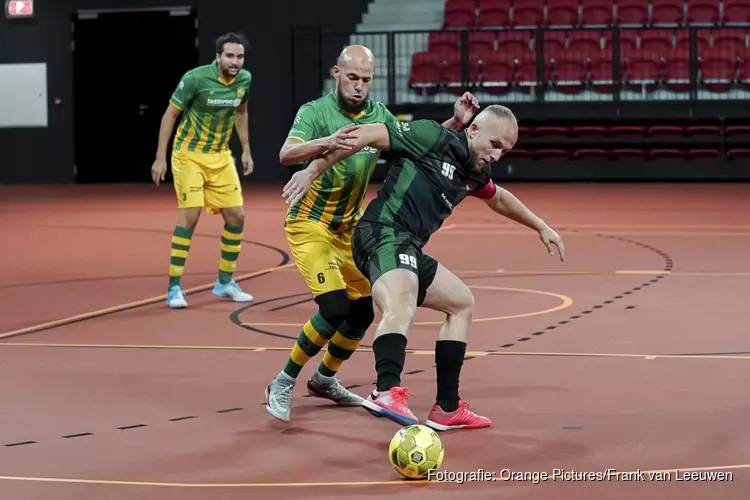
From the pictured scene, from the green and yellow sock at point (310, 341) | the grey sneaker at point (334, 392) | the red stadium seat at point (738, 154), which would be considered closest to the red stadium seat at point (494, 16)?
the red stadium seat at point (738, 154)

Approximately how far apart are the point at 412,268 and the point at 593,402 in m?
1.36

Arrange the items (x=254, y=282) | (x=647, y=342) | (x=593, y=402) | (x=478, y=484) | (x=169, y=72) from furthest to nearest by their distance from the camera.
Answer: (x=169, y=72) < (x=254, y=282) < (x=647, y=342) < (x=593, y=402) < (x=478, y=484)

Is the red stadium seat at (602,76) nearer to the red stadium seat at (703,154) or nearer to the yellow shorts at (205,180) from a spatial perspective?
the red stadium seat at (703,154)

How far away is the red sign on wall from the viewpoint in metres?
28.6

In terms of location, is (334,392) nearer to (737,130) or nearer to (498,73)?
(498,73)

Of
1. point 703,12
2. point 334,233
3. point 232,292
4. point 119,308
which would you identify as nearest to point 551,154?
point 703,12

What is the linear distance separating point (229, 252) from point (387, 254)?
5.02m

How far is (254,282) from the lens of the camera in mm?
11742

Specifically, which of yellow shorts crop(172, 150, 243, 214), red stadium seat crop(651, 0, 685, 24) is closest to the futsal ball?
yellow shorts crop(172, 150, 243, 214)

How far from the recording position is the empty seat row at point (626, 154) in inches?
965

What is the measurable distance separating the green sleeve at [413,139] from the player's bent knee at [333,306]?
2.76ft

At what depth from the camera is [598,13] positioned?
83.3ft

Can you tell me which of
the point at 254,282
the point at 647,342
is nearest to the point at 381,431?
the point at 647,342

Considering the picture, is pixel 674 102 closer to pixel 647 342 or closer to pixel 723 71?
pixel 723 71
